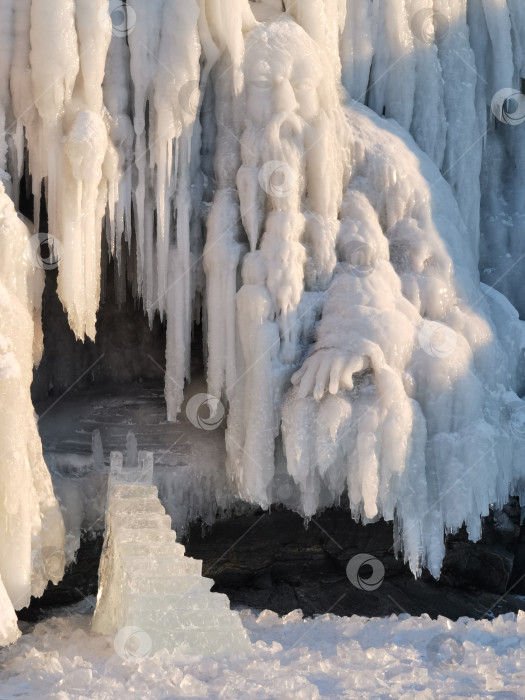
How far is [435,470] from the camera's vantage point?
→ 1085cm

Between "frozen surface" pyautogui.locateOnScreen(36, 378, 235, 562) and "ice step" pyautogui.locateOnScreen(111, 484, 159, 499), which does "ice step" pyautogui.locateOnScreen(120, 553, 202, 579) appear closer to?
"ice step" pyautogui.locateOnScreen(111, 484, 159, 499)

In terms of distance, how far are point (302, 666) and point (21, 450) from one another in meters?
2.70

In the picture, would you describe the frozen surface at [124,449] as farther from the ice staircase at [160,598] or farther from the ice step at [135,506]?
the ice staircase at [160,598]

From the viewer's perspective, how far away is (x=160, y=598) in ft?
24.9

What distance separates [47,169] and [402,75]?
14.9 ft

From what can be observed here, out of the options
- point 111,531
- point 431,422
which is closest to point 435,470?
point 431,422

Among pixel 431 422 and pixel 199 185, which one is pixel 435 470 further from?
pixel 199 185
